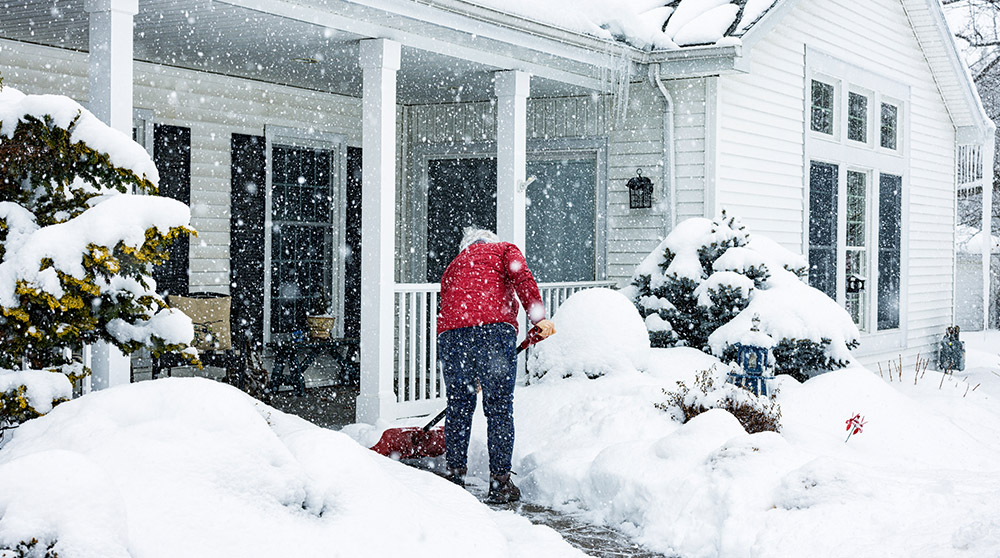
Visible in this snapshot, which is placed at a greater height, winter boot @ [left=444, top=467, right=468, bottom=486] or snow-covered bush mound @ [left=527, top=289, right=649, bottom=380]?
snow-covered bush mound @ [left=527, top=289, right=649, bottom=380]

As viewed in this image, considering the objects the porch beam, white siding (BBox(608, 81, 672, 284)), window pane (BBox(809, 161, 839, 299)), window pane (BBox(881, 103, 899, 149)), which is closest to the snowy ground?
white siding (BBox(608, 81, 672, 284))

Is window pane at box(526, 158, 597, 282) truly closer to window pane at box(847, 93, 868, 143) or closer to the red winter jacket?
window pane at box(847, 93, 868, 143)

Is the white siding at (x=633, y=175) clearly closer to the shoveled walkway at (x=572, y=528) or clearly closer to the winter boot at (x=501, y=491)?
the shoveled walkway at (x=572, y=528)

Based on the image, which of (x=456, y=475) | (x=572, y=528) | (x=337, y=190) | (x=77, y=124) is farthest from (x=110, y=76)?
(x=337, y=190)

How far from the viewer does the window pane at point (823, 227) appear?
37.6ft

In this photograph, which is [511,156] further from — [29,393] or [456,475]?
[29,393]

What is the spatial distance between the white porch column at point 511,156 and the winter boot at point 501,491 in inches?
126

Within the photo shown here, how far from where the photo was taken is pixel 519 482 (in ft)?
20.3

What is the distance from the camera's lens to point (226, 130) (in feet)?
30.5

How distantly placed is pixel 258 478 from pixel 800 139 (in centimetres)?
909

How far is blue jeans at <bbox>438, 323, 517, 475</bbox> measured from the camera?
571 cm

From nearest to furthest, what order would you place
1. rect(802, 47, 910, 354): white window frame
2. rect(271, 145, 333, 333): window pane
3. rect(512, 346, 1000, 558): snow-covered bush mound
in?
rect(512, 346, 1000, 558): snow-covered bush mound
rect(271, 145, 333, 333): window pane
rect(802, 47, 910, 354): white window frame

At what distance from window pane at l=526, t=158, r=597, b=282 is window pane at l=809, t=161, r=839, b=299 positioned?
2829 mm

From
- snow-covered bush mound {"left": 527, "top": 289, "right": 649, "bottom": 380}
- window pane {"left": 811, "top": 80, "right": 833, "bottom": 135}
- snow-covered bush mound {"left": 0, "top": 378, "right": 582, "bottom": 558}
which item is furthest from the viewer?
window pane {"left": 811, "top": 80, "right": 833, "bottom": 135}
